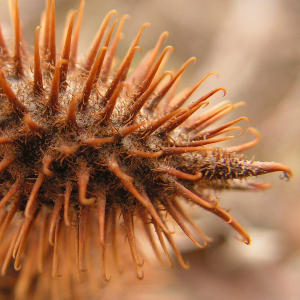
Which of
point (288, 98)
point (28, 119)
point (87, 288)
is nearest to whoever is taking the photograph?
point (28, 119)

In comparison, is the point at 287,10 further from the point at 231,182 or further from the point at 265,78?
the point at 231,182

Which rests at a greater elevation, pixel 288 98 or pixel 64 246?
pixel 288 98

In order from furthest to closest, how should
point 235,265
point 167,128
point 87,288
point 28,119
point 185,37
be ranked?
1. point 185,37
2. point 235,265
3. point 87,288
4. point 167,128
5. point 28,119

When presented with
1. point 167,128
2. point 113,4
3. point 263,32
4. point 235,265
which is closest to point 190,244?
point 235,265

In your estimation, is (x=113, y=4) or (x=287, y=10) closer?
(x=287, y=10)

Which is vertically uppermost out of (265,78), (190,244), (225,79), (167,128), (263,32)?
(263,32)

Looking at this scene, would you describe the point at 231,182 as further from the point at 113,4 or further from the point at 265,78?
the point at 113,4

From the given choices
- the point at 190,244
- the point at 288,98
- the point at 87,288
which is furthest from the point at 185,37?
the point at 87,288
